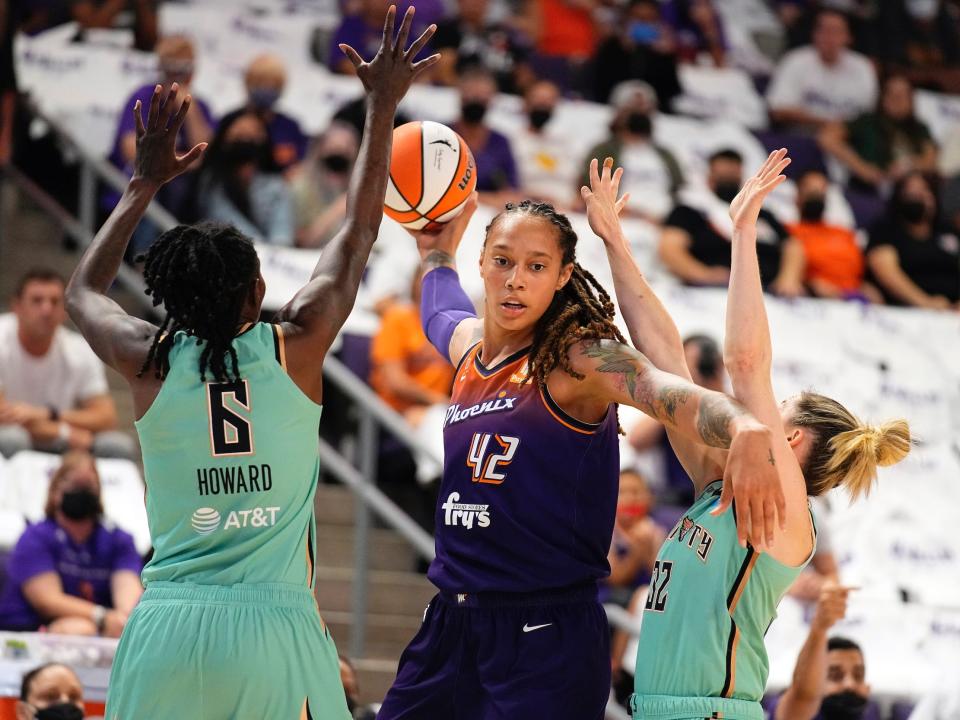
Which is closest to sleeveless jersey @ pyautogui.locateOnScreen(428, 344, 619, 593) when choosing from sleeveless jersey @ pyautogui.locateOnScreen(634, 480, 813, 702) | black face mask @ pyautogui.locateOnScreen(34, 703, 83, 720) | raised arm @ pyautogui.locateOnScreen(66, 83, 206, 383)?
sleeveless jersey @ pyautogui.locateOnScreen(634, 480, 813, 702)

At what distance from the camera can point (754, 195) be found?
15.0 ft

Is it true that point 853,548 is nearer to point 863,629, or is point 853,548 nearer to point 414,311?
point 863,629

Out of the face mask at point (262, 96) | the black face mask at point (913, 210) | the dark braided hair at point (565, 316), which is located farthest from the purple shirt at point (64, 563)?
the black face mask at point (913, 210)

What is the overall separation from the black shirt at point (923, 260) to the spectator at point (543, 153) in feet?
8.08

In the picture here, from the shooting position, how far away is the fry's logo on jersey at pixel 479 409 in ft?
15.6

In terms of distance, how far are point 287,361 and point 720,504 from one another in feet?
4.37

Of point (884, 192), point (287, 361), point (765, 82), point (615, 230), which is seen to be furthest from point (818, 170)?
point (287, 361)

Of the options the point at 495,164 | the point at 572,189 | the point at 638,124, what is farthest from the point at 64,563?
the point at 638,124

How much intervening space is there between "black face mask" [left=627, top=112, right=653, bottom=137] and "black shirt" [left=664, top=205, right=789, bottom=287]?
0.92 m

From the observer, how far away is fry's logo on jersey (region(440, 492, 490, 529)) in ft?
15.4

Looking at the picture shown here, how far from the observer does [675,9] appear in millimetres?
14461

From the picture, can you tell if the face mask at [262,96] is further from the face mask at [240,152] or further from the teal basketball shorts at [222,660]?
the teal basketball shorts at [222,660]

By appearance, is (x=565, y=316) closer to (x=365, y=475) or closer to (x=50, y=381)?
(x=365, y=475)

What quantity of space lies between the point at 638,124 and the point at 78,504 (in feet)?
19.6
